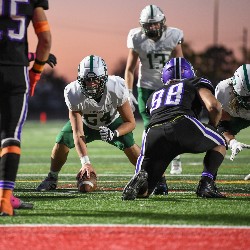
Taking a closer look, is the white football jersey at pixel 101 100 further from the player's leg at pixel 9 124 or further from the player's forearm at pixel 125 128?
the player's leg at pixel 9 124

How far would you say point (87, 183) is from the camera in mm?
7027

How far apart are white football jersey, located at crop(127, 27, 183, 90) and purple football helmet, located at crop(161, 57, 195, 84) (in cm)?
208

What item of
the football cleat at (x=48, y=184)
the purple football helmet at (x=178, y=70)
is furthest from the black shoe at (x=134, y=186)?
the football cleat at (x=48, y=184)

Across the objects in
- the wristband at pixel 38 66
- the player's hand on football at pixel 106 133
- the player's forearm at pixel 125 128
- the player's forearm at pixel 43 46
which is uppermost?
the player's forearm at pixel 43 46

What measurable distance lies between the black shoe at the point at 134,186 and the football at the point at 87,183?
741 millimetres

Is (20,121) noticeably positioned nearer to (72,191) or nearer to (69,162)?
(72,191)

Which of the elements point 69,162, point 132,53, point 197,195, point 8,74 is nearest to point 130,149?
point 197,195

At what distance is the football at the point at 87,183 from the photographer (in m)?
7.02

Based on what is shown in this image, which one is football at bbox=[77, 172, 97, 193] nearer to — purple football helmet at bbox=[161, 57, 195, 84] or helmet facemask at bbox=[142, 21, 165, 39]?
purple football helmet at bbox=[161, 57, 195, 84]

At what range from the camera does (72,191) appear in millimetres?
7363

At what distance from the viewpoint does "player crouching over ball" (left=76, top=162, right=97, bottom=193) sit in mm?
6948

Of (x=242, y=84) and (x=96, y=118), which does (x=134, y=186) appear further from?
(x=242, y=84)

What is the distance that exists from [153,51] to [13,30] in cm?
381

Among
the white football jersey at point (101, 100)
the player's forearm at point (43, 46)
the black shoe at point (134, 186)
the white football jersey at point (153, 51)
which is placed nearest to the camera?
the player's forearm at point (43, 46)
